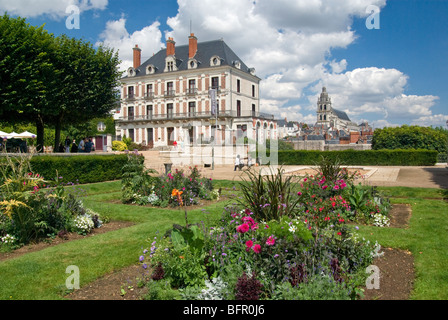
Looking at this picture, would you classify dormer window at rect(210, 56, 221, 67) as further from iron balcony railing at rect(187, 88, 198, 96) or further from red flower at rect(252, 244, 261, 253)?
red flower at rect(252, 244, 261, 253)

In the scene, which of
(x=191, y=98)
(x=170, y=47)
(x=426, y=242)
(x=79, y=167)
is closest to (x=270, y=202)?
(x=426, y=242)

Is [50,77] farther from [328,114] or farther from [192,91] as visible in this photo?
[328,114]

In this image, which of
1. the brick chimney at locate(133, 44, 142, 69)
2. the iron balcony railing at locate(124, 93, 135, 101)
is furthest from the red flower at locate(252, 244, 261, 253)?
the brick chimney at locate(133, 44, 142, 69)

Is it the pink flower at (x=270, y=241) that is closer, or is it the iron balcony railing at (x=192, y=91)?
the pink flower at (x=270, y=241)

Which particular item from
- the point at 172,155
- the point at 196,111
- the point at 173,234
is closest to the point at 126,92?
the point at 196,111

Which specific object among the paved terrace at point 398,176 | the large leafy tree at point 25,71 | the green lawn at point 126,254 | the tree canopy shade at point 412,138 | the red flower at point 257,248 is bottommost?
the green lawn at point 126,254

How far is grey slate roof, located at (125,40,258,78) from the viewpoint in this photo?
42309 millimetres

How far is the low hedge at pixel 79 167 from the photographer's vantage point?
12.2 m

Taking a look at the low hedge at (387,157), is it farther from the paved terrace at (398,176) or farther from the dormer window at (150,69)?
the dormer window at (150,69)

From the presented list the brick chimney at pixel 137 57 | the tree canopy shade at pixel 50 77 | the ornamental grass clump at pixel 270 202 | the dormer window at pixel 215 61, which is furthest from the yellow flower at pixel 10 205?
the brick chimney at pixel 137 57

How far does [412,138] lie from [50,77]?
90.9ft

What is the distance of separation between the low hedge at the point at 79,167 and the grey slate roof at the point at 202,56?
2927 centimetres

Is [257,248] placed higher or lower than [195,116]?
lower

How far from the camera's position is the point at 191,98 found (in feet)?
142
